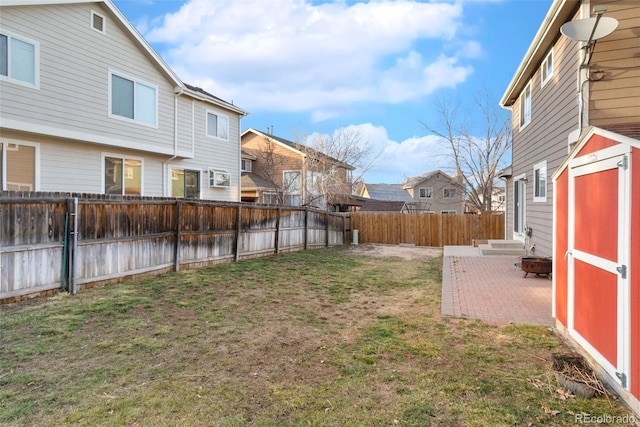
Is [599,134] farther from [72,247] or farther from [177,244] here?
[177,244]

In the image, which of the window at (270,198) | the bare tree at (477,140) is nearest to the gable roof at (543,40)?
the bare tree at (477,140)

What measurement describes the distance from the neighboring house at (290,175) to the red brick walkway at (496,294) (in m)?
15.2

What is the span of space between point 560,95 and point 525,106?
429cm

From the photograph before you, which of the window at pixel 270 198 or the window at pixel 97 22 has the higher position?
the window at pixel 97 22

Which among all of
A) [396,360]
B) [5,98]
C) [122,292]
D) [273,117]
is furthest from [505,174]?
[273,117]

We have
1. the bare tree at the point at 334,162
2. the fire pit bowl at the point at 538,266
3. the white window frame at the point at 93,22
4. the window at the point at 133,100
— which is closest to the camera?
the fire pit bowl at the point at 538,266

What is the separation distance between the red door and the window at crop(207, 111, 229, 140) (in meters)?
13.4

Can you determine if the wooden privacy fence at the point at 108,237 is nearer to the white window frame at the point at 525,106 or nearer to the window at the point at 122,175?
the window at the point at 122,175

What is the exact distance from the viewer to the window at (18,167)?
870 cm

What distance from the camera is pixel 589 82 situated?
20.1 feet

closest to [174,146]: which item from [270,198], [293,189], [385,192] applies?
[270,198]

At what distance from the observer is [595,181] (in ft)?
11.0

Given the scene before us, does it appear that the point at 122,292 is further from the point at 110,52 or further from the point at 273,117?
the point at 273,117

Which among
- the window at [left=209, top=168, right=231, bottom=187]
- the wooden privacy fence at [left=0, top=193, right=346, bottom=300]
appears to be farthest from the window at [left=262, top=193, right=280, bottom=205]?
the wooden privacy fence at [left=0, top=193, right=346, bottom=300]
